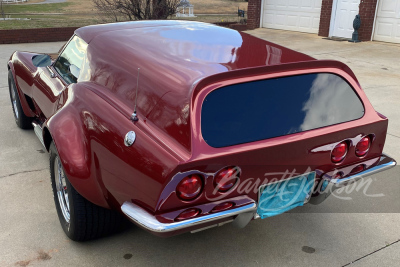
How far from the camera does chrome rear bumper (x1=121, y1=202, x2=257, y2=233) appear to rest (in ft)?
7.43

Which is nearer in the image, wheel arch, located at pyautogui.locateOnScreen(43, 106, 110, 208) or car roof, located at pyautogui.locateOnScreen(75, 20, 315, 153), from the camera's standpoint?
car roof, located at pyautogui.locateOnScreen(75, 20, 315, 153)

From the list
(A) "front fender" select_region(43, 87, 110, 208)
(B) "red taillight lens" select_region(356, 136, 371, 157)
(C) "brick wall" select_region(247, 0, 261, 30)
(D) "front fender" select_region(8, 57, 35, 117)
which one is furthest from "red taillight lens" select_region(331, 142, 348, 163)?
(C) "brick wall" select_region(247, 0, 261, 30)

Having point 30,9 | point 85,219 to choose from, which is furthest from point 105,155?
point 30,9

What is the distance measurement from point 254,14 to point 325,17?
316cm

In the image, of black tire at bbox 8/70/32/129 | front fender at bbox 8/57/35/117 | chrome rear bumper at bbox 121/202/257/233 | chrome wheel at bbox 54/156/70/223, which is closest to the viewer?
chrome rear bumper at bbox 121/202/257/233

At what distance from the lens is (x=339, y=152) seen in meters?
2.88

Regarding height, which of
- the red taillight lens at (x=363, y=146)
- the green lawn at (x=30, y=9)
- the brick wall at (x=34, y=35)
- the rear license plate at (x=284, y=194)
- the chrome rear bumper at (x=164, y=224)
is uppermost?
the red taillight lens at (x=363, y=146)

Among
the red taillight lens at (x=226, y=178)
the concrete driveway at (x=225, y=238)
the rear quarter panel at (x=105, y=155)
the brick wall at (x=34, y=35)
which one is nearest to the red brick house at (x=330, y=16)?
the brick wall at (x=34, y=35)

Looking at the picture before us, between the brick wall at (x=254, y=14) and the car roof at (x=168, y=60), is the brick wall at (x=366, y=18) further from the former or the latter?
the car roof at (x=168, y=60)

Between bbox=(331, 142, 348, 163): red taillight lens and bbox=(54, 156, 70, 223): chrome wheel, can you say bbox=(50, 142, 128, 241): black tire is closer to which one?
bbox=(54, 156, 70, 223): chrome wheel

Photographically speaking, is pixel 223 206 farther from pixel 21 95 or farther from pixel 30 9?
pixel 30 9

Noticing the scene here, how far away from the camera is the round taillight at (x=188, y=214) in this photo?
2328 millimetres

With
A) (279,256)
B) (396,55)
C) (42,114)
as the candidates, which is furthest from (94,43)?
(396,55)

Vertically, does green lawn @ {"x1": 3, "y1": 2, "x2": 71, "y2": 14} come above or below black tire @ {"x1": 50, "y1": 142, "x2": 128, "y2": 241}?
below
